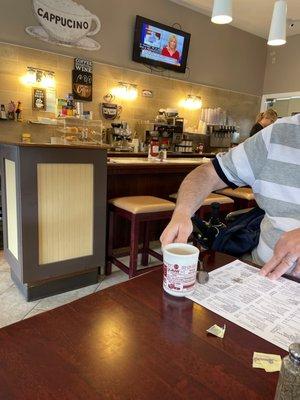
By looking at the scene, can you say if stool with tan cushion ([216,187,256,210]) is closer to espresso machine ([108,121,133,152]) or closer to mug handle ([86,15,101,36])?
espresso machine ([108,121,133,152])

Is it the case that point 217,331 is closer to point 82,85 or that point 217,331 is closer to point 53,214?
point 53,214

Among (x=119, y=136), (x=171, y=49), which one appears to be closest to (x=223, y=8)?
(x=119, y=136)

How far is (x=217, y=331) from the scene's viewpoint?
0.66 m

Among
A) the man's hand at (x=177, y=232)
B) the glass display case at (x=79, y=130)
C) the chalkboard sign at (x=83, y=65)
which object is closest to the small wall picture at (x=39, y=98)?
the glass display case at (x=79, y=130)

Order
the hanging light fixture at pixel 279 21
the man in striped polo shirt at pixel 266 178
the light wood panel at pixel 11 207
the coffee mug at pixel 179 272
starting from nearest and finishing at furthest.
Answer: the coffee mug at pixel 179 272, the man in striped polo shirt at pixel 266 178, the light wood panel at pixel 11 207, the hanging light fixture at pixel 279 21

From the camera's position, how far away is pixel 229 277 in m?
0.89

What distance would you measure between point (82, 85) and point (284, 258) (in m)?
4.32

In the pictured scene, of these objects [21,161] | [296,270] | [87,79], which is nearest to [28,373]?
[296,270]

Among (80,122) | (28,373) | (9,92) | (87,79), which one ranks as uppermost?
(87,79)

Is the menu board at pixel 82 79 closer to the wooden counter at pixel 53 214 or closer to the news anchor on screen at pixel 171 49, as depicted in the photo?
the news anchor on screen at pixel 171 49

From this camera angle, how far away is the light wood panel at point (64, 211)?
2.14 meters

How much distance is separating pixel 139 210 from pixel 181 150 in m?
3.53

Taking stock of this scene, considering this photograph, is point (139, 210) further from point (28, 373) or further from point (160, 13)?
point (160, 13)

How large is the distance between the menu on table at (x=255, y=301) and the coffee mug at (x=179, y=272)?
3cm
